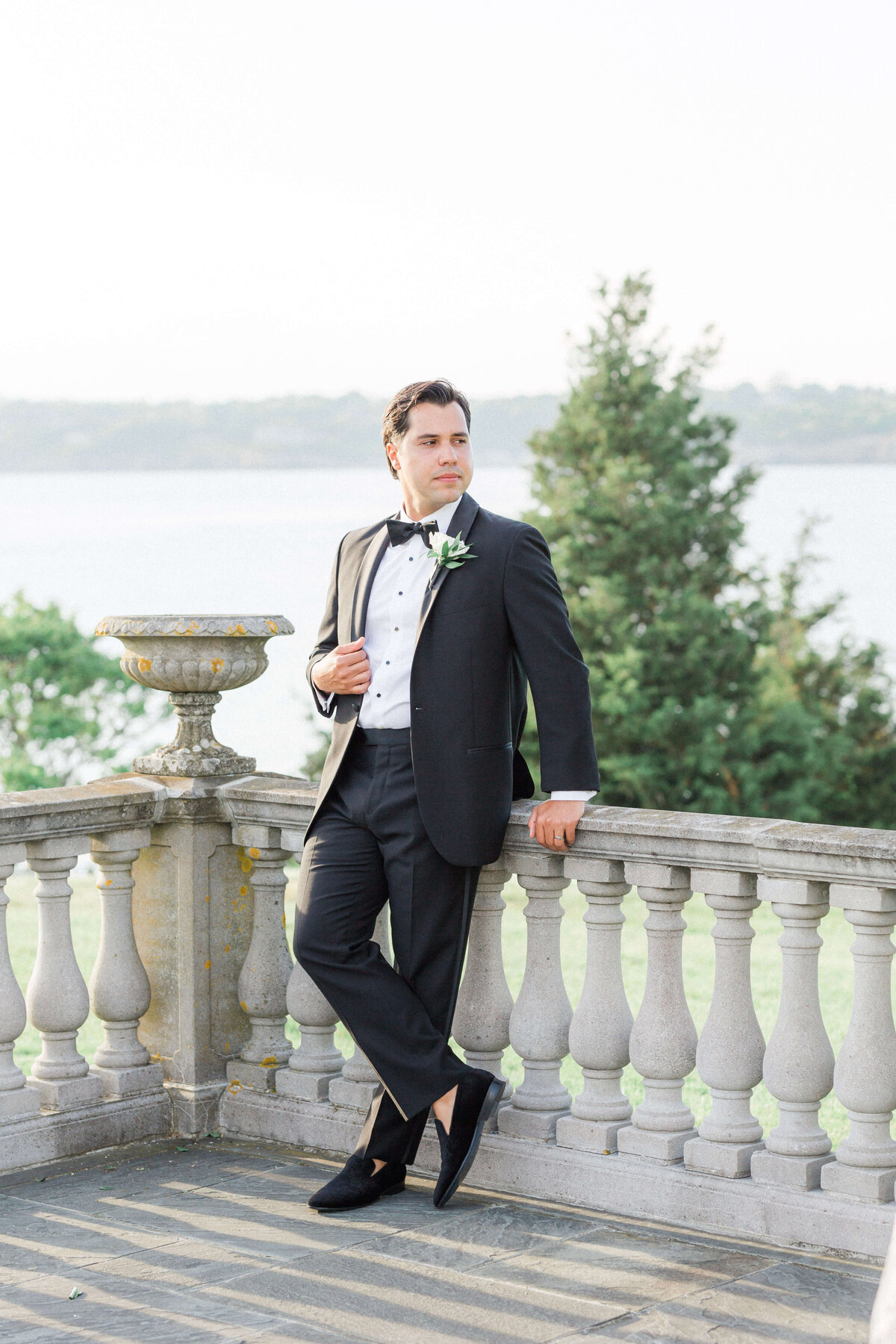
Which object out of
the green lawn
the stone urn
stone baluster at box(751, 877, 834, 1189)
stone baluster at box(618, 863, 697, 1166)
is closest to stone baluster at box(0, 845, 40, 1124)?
the stone urn

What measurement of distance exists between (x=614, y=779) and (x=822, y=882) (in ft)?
36.5

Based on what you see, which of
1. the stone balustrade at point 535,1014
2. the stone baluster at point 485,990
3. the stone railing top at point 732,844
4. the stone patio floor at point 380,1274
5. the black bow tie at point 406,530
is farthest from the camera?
the stone baluster at point 485,990

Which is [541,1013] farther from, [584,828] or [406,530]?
[406,530]

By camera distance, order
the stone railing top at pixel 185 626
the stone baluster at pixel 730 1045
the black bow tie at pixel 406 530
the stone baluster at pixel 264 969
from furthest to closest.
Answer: the stone baluster at pixel 264 969
the stone railing top at pixel 185 626
the black bow tie at pixel 406 530
the stone baluster at pixel 730 1045

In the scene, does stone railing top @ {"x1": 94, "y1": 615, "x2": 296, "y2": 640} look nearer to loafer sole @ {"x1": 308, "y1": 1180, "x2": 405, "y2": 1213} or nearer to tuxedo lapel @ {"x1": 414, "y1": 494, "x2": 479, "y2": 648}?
tuxedo lapel @ {"x1": 414, "y1": 494, "x2": 479, "y2": 648}

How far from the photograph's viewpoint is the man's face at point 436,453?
3521mm

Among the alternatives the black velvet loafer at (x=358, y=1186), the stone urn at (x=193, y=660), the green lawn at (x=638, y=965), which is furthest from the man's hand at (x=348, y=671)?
the green lawn at (x=638, y=965)

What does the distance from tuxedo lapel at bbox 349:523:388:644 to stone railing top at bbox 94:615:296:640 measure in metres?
0.51

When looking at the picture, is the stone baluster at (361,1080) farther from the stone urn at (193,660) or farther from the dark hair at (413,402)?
the dark hair at (413,402)

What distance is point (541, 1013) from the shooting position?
12.1 feet

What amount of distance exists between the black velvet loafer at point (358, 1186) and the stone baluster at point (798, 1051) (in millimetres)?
866

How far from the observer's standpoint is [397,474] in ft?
12.1

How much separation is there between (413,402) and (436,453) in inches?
5.0

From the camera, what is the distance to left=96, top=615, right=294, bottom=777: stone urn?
411 cm
